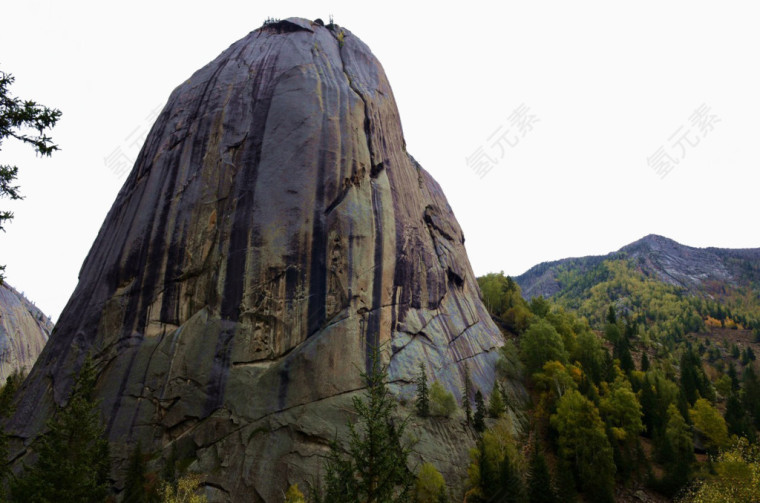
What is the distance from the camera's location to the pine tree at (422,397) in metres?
34.5

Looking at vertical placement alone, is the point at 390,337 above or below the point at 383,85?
below

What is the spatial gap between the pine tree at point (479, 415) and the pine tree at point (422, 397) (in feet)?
17.2

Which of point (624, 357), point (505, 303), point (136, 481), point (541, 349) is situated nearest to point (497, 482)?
point (541, 349)

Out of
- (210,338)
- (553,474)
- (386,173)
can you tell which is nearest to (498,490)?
(553,474)

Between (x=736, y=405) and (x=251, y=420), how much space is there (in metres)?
50.7

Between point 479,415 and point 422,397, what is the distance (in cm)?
613

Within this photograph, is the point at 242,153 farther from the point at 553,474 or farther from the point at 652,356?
Result: the point at 652,356

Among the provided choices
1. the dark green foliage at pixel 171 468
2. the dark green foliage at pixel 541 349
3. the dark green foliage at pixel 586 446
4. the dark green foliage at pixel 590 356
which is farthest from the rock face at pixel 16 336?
the dark green foliage at pixel 590 356

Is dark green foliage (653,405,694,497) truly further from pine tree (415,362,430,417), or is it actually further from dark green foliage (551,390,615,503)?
pine tree (415,362,430,417)

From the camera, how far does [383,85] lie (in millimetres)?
50312

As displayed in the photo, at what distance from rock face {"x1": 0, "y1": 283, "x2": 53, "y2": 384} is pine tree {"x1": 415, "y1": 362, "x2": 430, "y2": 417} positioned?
243 feet

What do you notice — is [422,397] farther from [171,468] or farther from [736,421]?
[736,421]

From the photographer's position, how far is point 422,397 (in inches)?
1374

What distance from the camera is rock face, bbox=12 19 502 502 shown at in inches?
1257
